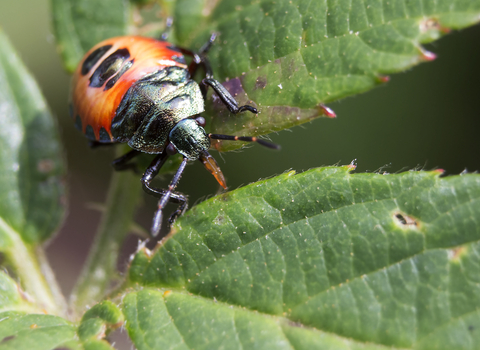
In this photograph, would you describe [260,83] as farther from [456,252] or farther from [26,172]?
[26,172]

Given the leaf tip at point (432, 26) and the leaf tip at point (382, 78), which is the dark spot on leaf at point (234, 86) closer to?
the leaf tip at point (382, 78)

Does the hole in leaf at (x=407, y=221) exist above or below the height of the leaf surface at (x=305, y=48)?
below

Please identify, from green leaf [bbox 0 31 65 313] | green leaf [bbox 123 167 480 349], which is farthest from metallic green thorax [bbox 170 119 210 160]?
green leaf [bbox 0 31 65 313]

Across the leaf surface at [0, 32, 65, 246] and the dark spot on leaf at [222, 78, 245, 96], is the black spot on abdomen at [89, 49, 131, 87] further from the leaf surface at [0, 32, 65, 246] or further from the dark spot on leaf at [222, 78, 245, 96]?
the dark spot on leaf at [222, 78, 245, 96]

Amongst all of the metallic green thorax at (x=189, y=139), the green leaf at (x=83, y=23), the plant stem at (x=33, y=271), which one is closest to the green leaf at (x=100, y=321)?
the plant stem at (x=33, y=271)

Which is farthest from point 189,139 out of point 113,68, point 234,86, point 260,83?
point 113,68

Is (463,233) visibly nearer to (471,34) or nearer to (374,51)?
(374,51)

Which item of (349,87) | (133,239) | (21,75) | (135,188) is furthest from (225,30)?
(133,239)

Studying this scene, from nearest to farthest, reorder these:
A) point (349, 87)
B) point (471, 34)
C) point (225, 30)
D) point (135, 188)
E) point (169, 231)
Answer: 1. point (349, 87)
2. point (169, 231)
3. point (225, 30)
4. point (135, 188)
5. point (471, 34)
